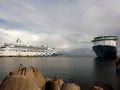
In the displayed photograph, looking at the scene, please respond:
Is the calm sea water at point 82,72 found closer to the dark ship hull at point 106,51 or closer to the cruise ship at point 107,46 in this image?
the dark ship hull at point 106,51

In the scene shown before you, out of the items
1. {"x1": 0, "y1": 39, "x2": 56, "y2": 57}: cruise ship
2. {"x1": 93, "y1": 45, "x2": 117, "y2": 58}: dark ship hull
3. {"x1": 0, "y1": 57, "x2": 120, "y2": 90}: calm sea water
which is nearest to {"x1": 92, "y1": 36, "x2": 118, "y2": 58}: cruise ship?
{"x1": 93, "y1": 45, "x2": 117, "y2": 58}: dark ship hull

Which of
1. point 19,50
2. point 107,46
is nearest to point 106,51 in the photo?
point 107,46

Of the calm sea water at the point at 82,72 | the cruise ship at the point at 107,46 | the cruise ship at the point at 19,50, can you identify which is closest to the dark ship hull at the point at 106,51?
the cruise ship at the point at 107,46

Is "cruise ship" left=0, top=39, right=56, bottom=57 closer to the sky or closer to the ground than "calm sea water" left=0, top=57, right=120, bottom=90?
closer to the sky

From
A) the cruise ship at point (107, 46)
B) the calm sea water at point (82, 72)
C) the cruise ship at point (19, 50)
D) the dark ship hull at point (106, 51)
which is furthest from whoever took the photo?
the cruise ship at point (19, 50)

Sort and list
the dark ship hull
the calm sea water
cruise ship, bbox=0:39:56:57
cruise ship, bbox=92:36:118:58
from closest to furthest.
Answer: the calm sea water, the dark ship hull, cruise ship, bbox=92:36:118:58, cruise ship, bbox=0:39:56:57

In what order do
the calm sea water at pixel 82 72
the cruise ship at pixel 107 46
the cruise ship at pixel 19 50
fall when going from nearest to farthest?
the calm sea water at pixel 82 72 < the cruise ship at pixel 107 46 < the cruise ship at pixel 19 50

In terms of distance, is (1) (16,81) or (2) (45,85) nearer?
(1) (16,81)

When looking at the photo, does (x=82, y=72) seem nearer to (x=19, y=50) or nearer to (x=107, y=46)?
(x=107, y=46)

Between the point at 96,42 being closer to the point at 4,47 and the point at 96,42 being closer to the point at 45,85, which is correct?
the point at 4,47

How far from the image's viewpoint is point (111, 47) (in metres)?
127

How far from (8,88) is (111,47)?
125m

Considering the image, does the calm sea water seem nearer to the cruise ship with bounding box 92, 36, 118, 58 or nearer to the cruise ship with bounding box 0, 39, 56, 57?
the cruise ship with bounding box 92, 36, 118, 58

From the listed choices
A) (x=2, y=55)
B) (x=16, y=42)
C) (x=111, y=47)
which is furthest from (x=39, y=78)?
(x=16, y=42)
